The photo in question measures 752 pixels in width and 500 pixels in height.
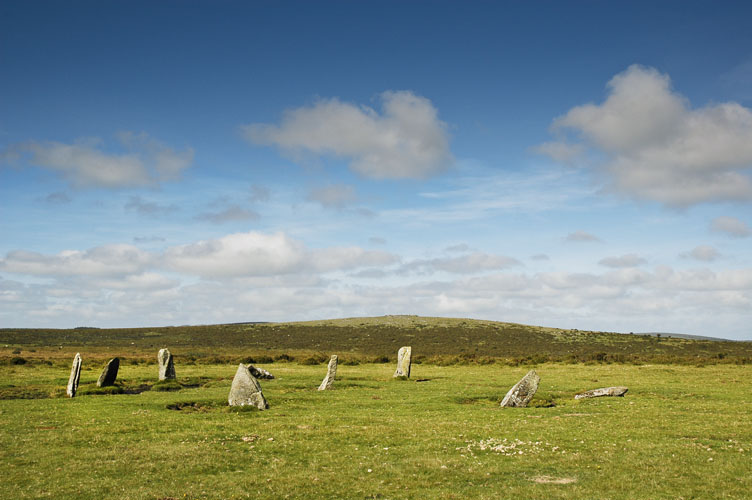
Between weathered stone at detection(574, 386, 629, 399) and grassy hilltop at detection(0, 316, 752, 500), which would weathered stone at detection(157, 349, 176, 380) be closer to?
grassy hilltop at detection(0, 316, 752, 500)

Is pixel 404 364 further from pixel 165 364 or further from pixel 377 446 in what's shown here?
pixel 377 446

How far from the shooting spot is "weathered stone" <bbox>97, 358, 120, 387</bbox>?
1265 inches

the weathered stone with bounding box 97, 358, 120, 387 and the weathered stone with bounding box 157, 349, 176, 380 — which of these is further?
the weathered stone with bounding box 157, 349, 176, 380

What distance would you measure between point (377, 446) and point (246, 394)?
1049 centimetres

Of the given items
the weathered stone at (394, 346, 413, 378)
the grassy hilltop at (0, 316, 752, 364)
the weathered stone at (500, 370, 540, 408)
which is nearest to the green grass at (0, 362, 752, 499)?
the weathered stone at (500, 370, 540, 408)

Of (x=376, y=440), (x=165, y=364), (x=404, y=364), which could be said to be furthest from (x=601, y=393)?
(x=165, y=364)

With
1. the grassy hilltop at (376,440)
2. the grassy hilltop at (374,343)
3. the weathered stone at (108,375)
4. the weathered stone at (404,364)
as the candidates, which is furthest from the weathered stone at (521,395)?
the grassy hilltop at (374,343)

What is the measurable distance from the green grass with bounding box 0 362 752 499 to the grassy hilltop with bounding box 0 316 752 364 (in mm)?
36787

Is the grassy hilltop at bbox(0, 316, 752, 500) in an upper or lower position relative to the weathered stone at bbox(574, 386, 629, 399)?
lower

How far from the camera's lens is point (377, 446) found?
16453 mm

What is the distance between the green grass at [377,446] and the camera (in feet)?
40.2

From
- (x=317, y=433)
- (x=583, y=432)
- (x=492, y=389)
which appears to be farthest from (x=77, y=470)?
(x=492, y=389)

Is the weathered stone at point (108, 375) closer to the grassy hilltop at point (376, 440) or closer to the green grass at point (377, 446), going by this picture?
the grassy hilltop at point (376, 440)

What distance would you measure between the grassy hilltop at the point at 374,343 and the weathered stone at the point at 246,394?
37.7 meters
